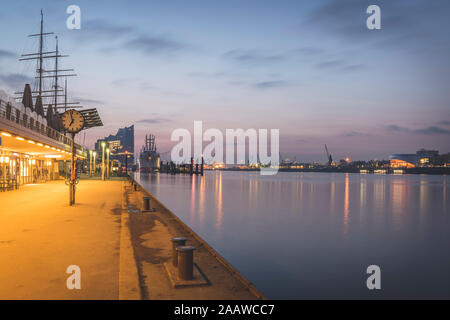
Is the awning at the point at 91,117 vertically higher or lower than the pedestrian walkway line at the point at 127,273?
higher

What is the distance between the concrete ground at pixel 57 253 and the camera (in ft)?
19.0

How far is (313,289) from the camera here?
11.0 m

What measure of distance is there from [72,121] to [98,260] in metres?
12.4

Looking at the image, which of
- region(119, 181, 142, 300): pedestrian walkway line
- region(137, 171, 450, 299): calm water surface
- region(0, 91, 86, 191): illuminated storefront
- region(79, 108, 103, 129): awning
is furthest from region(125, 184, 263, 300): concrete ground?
region(79, 108, 103, 129): awning

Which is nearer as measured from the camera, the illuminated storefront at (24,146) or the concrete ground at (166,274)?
the concrete ground at (166,274)

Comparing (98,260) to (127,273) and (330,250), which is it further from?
(330,250)

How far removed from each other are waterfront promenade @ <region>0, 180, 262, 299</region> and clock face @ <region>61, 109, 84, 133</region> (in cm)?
579

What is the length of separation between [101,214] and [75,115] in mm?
6167

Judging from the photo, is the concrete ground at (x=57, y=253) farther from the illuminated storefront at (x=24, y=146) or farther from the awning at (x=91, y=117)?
the awning at (x=91, y=117)

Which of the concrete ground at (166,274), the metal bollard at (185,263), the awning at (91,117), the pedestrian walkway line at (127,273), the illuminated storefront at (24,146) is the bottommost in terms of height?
the concrete ground at (166,274)

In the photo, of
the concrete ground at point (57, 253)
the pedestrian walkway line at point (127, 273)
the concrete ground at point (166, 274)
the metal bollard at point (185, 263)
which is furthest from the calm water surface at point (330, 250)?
the concrete ground at point (57, 253)

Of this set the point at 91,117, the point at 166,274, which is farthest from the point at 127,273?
the point at 91,117

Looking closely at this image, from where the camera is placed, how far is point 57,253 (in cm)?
810
